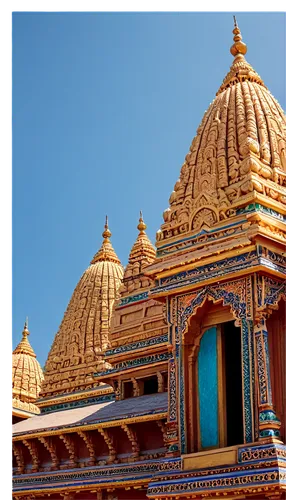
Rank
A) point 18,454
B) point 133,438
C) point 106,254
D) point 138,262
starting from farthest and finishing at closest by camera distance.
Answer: point 106,254 → point 138,262 → point 18,454 → point 133,438

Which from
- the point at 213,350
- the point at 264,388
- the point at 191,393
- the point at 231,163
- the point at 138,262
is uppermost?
the point at 138,262

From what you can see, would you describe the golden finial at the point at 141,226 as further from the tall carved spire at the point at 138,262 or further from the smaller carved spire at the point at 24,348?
the smaller carved spire at the point at 24,348

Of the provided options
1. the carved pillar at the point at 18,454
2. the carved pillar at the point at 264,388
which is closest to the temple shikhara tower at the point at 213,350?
the carved pillar at the point at 264,388

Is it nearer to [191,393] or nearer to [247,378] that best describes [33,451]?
[191,393]

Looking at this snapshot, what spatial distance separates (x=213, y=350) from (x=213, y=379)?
0.52m

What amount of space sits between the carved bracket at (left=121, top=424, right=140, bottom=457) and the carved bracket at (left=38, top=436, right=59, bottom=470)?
289cm

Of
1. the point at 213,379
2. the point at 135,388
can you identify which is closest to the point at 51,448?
the point at 135,388

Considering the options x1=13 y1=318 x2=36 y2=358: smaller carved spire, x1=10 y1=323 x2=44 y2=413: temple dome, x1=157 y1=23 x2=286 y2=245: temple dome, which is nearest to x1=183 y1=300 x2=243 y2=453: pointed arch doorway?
x1=157 y1=23 x2=286 y2=245: temple dome

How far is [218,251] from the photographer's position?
12.6m

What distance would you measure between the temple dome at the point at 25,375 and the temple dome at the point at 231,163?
58.2 ft

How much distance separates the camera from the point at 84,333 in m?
26.7
